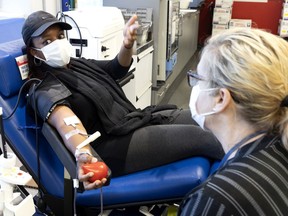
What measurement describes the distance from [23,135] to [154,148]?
0.60 m

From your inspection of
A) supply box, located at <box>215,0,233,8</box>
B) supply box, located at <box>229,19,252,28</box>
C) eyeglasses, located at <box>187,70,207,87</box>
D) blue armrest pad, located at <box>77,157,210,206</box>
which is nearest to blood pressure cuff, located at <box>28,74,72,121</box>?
blue armrest pad, located at <box>77,157,210,206</box>

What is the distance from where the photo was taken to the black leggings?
1.62 meters

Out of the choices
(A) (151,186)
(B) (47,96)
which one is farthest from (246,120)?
(B) (47,96)

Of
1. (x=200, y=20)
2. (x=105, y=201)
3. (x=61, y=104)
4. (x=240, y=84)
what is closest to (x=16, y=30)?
(x=61, y=104)

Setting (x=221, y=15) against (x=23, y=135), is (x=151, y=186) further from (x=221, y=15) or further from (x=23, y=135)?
(x=221, y=15)

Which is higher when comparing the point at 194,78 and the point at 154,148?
the point at 194,78

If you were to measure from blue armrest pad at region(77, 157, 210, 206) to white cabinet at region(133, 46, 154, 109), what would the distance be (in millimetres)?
1525

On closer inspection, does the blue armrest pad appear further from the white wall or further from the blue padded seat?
the white wall

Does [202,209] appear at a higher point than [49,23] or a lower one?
lower

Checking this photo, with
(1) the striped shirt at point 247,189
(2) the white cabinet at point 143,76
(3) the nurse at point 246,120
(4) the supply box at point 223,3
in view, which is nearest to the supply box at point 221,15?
(4) the supply box at point 223,3

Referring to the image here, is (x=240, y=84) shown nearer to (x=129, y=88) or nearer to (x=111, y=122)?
(x=111, y=122)

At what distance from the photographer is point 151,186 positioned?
4.95 ft

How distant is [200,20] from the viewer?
7012 mm

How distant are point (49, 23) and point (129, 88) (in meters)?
1.14
